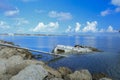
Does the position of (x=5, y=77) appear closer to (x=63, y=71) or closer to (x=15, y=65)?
(x=15, y=65)

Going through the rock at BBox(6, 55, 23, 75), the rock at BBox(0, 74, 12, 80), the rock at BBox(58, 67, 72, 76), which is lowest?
the rock at BBox(58, 67, 72, 76)

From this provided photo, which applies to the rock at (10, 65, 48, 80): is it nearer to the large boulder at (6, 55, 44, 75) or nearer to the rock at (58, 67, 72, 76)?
the large boulder at (6, 55, 44, 75)

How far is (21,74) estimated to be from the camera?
15508 millimetres

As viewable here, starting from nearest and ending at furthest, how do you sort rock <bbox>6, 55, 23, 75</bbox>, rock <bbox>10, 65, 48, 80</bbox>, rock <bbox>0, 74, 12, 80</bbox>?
rock <bbox>10, 65, 48, 80</bbox>
rock <bbox>0, 74, 12, 80</bbox>
rock <bbox>6, 55, 23, 75</bbox>

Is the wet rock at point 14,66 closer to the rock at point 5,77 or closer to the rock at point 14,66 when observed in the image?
the rock at point 14,66

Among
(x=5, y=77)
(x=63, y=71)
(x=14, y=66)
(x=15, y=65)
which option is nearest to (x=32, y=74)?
(x=5, y=77)

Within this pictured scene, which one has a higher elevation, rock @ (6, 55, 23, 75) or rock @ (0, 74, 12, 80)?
rock @ (6, 55, 23, 75)

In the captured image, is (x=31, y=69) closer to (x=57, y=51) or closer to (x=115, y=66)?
(x=115, y=66)

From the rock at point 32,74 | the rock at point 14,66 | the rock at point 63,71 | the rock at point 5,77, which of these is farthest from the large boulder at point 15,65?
the rock at point 63,71

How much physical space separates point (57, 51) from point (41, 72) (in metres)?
40.8

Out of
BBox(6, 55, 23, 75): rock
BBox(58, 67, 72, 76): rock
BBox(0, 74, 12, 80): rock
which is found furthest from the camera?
BBox(58, 67, 72, 76): rock

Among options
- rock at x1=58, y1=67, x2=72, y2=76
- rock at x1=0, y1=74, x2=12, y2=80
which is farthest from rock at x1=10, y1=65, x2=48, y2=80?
rock at x1=58, y1=67, x2=72, y2=76

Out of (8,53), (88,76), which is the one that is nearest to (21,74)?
(88,76)

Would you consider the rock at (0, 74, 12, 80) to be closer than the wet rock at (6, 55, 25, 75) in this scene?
Yes
